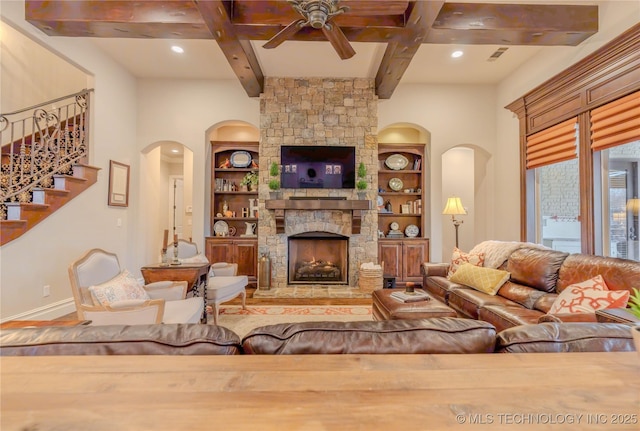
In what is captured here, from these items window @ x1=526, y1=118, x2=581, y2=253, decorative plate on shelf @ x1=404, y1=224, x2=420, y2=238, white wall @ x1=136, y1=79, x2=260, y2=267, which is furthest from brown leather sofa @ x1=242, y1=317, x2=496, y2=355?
decorative plate on shelf @ x1=404, y1=224, x2=420, y2=238

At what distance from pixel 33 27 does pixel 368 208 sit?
4633 millimetres

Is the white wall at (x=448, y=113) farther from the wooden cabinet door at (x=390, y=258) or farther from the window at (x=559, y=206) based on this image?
the window at (x=559, y=206)

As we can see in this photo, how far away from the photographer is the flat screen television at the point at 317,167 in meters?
5.00

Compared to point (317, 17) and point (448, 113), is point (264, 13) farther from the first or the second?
point (448, 113)

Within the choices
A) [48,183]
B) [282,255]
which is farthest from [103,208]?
[282,255]

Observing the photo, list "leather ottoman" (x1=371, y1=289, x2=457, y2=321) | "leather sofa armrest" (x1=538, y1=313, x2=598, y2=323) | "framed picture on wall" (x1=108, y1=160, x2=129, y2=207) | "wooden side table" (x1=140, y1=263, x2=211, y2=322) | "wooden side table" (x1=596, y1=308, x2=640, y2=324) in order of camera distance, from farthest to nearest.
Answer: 1. "framed picture on wall" (x1=108, y1=160, x2=129, y2=207)
2. "wooden side table" (x1=140, y1=263, x2=211, y2=322)
3. "leather ottoman" (x1=371, y1=289, x2=457, y2=321)
4. "leather sofa armrest" (x1=538, y1=313, x2=598, y2=323)
5. "wooden side table" (x1=596, y1=308, x2=640, y2=324)

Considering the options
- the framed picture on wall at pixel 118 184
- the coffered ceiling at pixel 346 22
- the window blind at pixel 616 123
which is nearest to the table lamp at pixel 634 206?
the window blind at pixel 616 123

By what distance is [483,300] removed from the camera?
9.09ft

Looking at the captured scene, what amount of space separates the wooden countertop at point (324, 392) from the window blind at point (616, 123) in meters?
3.05

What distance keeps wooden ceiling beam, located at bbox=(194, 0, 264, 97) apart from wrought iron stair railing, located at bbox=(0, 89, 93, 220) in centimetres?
208

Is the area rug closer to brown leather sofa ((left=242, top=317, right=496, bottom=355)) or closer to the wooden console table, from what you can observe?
the wooden console table

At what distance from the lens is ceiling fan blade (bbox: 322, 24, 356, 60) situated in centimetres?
278

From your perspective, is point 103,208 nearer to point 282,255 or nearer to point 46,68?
point 46,68

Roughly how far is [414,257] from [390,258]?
Answer: 0.42 metres
